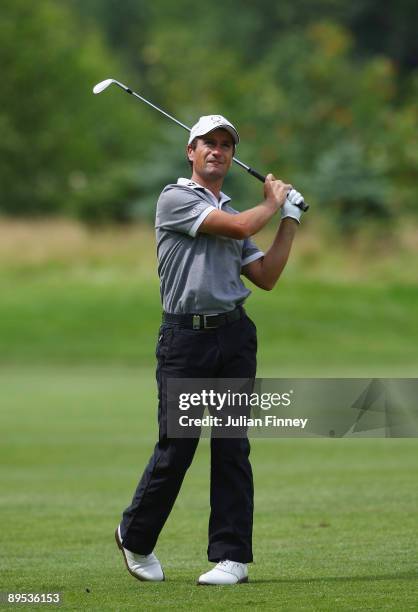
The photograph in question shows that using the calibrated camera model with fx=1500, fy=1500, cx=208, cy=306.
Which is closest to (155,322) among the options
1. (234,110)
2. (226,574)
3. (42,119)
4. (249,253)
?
(42,119)

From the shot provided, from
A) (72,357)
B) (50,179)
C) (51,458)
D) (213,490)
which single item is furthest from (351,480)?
(50,179)

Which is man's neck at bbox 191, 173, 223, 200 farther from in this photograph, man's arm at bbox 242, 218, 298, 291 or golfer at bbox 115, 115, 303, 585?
man's arm at bbox 242, 218, 298, 291

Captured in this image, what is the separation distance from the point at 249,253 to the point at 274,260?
0.38ft

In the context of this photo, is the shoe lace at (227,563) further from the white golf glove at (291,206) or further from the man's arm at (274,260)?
the white golf glove at (291,206)

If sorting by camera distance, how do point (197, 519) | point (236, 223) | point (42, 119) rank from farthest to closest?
point (42, 119), point (197, 519), point (236, 223)

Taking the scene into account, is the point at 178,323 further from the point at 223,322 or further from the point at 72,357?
the point at 72,357

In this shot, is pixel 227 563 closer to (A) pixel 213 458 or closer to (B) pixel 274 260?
(A) pixel 213 458

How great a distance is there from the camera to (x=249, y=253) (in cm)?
612

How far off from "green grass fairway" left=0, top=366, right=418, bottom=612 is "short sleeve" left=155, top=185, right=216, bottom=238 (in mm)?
1389

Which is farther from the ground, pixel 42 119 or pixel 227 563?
pixel 42 119

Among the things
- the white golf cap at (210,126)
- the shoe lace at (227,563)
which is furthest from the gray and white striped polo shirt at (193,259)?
the shoe lace at (227,563)

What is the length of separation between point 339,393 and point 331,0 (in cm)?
6326

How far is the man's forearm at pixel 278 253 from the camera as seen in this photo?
6027mm

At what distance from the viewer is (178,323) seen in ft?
19.2
